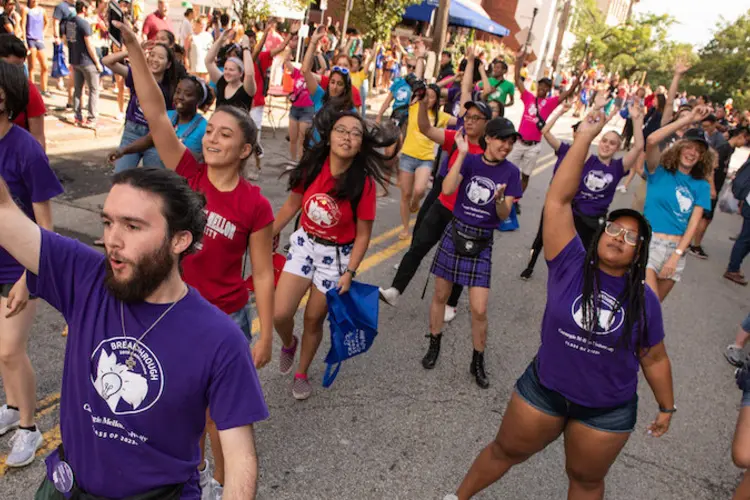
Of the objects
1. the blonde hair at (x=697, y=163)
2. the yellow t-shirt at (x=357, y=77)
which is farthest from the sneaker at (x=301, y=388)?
the yellow t-shirt at (x=357, y=77)

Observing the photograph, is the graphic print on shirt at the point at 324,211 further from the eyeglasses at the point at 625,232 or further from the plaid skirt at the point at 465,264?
the eyeglasses at the point at 625,232

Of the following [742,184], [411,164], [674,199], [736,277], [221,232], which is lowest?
[736,277]

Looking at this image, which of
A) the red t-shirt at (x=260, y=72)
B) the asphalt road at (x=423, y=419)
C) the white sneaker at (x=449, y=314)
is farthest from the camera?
the red t-shirt at (x=260, y=72)

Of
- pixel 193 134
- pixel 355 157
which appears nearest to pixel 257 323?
pixel 193 134

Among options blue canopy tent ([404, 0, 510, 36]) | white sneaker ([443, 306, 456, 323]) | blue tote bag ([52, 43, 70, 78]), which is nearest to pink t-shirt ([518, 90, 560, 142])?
white sneaker ([443, 306, 456, 323])

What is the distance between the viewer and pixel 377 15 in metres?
19.3

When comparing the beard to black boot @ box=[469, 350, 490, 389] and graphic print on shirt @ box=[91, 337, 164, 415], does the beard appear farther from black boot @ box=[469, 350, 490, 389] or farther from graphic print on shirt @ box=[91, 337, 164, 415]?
black boot @ box=[469, 350, 490, 389]

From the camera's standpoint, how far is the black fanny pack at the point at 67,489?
1.78 meters

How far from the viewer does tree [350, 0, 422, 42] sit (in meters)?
19.3

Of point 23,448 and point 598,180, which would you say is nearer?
point 23,448

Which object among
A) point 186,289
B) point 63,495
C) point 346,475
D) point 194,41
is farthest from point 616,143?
point 194,41

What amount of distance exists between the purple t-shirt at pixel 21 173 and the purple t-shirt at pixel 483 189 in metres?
2.81

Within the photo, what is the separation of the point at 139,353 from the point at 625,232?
2.10 meters

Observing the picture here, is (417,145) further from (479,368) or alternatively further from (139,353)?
(139,353)
